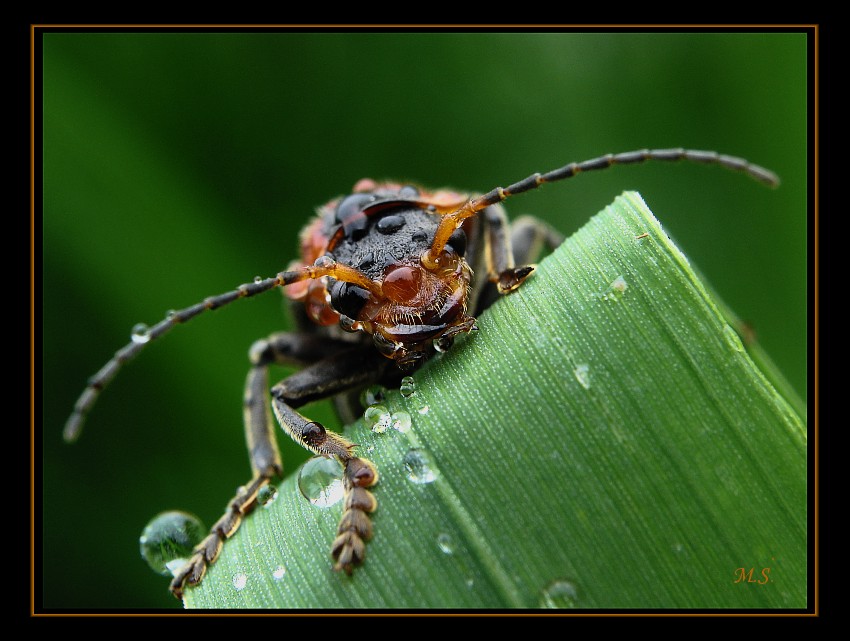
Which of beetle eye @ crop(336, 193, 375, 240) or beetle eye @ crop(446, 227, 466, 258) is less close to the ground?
beetle eye @ crop(336, 193, 375, 240)

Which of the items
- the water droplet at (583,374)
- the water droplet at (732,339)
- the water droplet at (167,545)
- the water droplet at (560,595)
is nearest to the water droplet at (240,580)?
the water droplet at (167,545)

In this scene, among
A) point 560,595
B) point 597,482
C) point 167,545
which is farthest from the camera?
point 167,545

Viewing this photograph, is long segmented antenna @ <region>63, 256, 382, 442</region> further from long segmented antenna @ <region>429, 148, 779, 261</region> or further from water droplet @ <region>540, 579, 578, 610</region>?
water droplet @ <region>540, 579, 578, 610</region>

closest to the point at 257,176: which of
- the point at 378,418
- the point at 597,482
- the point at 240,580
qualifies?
the point at 378,418

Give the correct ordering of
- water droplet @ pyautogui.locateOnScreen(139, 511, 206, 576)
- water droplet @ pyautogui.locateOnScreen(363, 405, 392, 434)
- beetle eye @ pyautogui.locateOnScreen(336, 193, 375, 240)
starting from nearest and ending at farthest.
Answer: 1. water droplet @ pyautogui.locateOnScreen(363, 405, 392, 434)
2. water droplet @ pyautogui.locateOnScreen(139, 511, 206, 576)
3. beetle eye @ pyautogui.locateOnScreen(336, 193, 375, 240)

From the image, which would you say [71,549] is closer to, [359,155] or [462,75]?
[359,155]

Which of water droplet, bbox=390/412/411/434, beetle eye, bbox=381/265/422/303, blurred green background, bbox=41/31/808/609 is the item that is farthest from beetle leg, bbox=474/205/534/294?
blurred green background, bbox=41/31/808/609

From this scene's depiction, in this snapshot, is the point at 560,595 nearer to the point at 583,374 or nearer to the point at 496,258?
the point at 583,374

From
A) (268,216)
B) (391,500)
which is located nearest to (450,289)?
(391,500)
